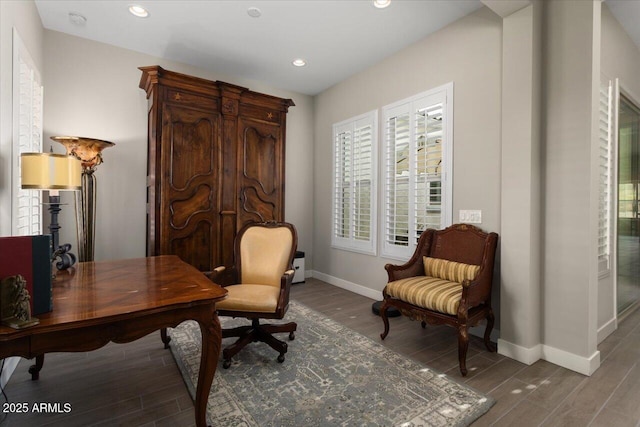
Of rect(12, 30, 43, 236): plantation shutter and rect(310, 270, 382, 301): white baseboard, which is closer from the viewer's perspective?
rect(12, 30, 43, 236): plantation shutter

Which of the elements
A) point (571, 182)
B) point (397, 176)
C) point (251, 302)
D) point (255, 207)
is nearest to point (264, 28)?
point (255, 207)

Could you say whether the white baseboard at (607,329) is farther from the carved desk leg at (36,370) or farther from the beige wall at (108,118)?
the beige wall at (108,118)

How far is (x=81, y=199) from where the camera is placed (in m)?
3.14

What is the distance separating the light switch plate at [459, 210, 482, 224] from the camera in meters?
2.93

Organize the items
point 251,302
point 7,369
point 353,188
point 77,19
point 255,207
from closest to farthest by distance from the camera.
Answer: point 7,369 < point 251,302 < point 77,19 < point 255,207 < point 353,188

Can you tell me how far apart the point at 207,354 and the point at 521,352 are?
234 centimetres

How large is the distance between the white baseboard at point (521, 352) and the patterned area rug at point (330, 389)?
71 cm

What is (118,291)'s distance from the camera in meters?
1.55

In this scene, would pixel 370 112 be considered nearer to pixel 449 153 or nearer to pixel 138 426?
pixel 449 153

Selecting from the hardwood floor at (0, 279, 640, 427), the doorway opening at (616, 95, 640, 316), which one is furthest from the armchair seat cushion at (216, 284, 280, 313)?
the doorway opening at (616, 95, 640, 316)

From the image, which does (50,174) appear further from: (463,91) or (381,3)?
(463,91)

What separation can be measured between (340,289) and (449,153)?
2407 mm

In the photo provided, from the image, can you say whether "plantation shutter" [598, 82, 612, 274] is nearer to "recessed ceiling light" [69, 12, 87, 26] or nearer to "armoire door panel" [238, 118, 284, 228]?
"armoire door panel" [238, 118, 284, 228]

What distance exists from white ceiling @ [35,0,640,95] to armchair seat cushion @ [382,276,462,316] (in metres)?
2.52
